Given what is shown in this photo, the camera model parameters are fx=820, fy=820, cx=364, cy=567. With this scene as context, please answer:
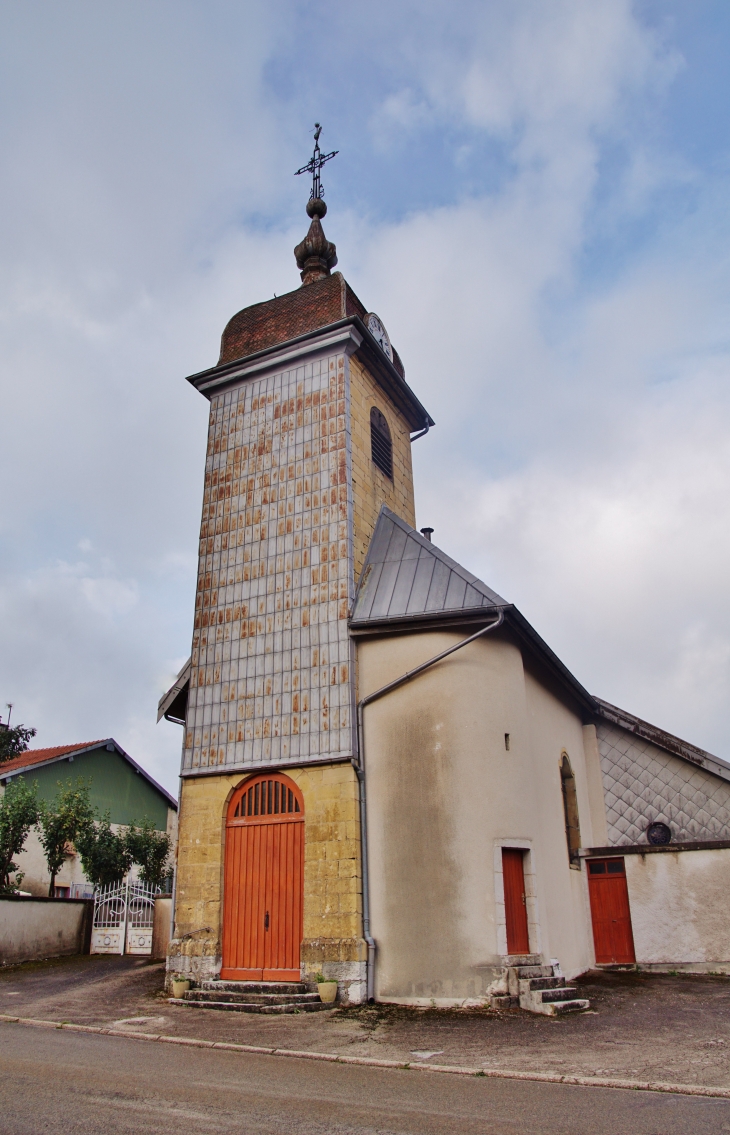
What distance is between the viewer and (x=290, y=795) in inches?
524

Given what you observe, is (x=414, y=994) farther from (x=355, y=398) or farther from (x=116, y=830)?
(x=116, y=830)

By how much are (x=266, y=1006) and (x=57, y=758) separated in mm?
20097

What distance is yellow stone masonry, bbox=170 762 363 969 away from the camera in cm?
1209

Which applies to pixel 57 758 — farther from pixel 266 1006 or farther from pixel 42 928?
pixel 266 1006

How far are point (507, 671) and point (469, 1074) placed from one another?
266 inches

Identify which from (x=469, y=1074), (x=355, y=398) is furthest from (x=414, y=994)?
(x=355, y=398)

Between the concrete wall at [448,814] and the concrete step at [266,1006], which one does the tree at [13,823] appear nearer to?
the concrete step at [266,1006]

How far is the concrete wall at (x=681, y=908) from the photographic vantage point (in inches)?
622

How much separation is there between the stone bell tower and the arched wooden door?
7cm

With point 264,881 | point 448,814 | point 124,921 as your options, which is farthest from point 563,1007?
point 124,921

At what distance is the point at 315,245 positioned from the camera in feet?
64.3

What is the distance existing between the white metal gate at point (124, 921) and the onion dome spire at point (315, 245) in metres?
15.1

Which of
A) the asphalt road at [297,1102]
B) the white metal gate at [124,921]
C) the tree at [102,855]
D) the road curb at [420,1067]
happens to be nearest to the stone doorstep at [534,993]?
the road curb at [420,1067]

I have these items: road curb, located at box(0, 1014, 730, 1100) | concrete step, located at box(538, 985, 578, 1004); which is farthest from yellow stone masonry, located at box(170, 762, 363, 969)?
road curb, located at box(0, 1014, 730, 1100)
